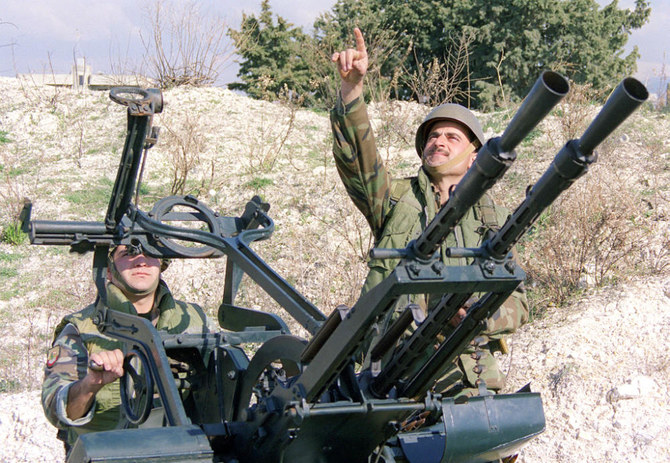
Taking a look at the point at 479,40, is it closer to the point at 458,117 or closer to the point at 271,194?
the point at 271,194

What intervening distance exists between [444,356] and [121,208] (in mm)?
1862

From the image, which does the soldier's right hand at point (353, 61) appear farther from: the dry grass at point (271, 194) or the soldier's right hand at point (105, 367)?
the dry grass at point (271, 194)

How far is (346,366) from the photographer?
9.55 feet

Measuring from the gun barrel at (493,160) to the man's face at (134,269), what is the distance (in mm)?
2157

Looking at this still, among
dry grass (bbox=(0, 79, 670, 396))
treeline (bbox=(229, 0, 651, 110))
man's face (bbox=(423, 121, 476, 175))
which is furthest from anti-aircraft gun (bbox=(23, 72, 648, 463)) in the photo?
treeline (bbox=(229, 0, 651, 110))

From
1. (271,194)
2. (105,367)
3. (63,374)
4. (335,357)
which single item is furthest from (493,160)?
(271,194)

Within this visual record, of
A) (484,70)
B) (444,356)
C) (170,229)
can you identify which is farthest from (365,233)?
(484,70)

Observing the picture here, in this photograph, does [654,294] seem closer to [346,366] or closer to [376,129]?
[346,366]

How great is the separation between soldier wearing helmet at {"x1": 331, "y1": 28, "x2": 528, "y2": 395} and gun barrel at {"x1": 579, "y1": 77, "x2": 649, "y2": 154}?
1.50m

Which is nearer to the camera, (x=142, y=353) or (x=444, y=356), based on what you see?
(x=444, y=356)

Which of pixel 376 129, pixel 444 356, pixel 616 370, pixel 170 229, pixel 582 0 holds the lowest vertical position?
pixel 616 370

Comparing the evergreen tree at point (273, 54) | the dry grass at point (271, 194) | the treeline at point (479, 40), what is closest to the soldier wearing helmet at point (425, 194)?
the dry grass at point (271, 194)

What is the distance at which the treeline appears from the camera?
19.3 metres

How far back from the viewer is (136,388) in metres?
3.54
